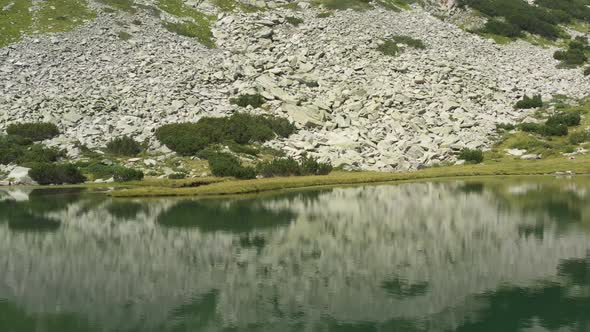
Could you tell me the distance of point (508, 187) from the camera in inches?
2183

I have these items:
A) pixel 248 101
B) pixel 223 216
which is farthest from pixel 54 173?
pixel 223 216

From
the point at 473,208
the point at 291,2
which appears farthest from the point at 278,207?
the point at 291,2

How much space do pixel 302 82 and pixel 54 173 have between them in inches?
1585

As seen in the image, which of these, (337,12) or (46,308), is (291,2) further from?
(46,308)

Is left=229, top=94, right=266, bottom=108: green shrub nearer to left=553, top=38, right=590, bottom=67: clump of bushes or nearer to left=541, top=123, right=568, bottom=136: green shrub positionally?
left=541, top=123, right=568, bottom=136: green shrub

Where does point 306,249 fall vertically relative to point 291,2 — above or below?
below

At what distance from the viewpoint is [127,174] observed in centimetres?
6350

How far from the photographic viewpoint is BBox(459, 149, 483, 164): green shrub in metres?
73.8

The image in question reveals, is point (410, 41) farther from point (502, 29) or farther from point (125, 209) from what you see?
point (125, 209)

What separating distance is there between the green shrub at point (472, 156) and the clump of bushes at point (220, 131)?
21.8m

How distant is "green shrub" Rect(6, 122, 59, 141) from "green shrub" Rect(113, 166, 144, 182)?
15.0 metres

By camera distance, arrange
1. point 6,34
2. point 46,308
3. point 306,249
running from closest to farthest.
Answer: point 46,308 < point 306,249 < point 6,34

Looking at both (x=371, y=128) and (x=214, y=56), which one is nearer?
(x=371, y=128)

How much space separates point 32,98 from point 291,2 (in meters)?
61.5
